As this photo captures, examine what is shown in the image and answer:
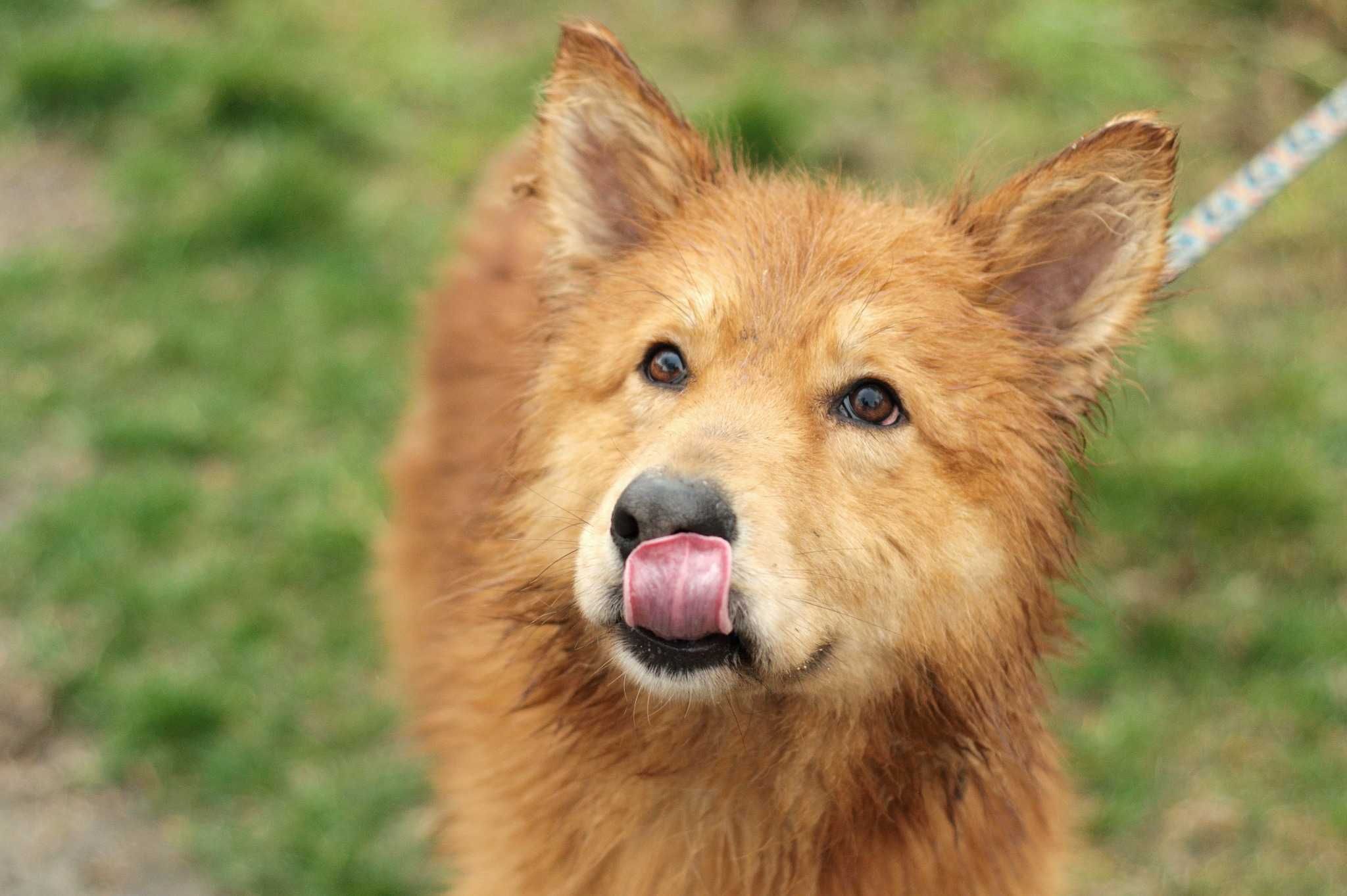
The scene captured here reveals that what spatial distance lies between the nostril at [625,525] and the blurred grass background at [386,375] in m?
1.07

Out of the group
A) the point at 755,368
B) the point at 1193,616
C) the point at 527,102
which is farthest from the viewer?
the point at 527,102

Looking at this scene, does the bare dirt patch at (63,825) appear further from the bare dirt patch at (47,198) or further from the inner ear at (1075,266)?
the inner ear at (1075,266)

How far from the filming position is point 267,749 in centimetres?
391

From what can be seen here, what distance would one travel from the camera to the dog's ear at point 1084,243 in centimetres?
237

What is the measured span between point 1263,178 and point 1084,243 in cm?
82

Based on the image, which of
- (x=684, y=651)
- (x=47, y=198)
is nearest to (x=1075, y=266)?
(x=684, y=651)

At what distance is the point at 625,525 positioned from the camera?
2.14 metres

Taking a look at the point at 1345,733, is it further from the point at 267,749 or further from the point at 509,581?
the point at 267,749

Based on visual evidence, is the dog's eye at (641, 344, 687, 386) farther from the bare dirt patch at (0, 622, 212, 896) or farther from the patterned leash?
the bare dirt patch at (0, 622, 212, 896)

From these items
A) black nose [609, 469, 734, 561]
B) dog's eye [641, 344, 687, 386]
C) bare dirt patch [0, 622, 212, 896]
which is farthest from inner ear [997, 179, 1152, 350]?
bare dirt patch [0, 622, 212, 896]

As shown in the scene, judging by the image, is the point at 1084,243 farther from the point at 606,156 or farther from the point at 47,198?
the point at 47,198

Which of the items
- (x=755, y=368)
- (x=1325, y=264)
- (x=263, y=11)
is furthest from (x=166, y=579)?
(x=1325, y=264)

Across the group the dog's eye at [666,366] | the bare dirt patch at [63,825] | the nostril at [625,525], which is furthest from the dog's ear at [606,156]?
the bare dirt patch at [63,825]

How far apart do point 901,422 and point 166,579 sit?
2847 mm
